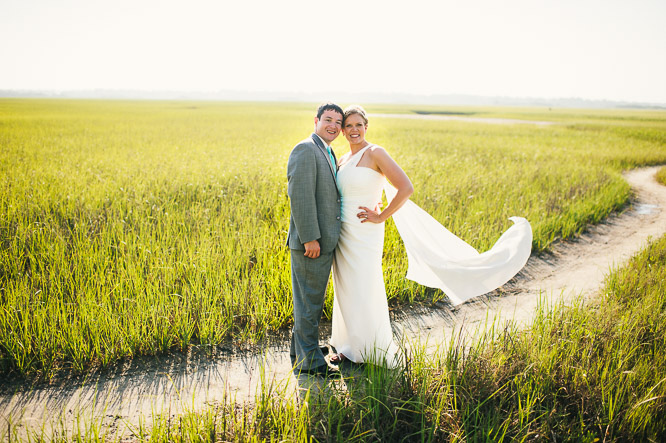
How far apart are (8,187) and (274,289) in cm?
660

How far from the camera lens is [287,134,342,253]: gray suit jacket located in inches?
115

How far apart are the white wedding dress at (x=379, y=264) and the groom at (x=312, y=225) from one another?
0.52 ft

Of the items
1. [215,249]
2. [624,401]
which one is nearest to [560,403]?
[624,401]

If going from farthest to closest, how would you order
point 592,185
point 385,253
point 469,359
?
point 592,185
point 385,253
point 469,359

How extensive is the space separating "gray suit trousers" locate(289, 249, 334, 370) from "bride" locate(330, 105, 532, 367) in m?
0.21

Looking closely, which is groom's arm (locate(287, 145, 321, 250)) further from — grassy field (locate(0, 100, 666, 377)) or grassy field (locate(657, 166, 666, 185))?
grassy field (locate(657, 166, 666, 185))

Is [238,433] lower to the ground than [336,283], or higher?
lower

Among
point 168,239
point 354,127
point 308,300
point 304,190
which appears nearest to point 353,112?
point 354,127

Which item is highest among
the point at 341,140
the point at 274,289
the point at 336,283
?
the point at 341,140

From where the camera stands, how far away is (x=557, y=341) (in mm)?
→ 3092

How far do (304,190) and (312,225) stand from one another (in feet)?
0.95

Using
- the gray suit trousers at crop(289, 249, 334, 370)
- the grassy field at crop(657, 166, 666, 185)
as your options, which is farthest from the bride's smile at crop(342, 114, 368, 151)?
the grassy field at crop(657, 166, 666, 185)

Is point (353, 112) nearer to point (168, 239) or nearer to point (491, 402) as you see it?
point (491, 402)

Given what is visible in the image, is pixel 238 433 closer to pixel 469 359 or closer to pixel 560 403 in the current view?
pixel 469 359
